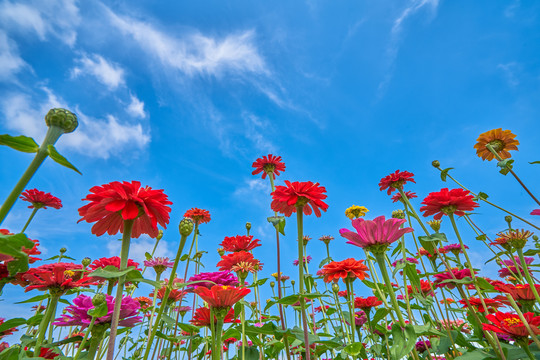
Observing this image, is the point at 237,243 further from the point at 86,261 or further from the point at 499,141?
the point at 499,141

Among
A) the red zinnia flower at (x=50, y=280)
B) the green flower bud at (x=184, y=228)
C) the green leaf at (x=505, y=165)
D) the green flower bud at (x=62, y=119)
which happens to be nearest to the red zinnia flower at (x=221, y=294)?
the green flower bud at (x=184, y=228)

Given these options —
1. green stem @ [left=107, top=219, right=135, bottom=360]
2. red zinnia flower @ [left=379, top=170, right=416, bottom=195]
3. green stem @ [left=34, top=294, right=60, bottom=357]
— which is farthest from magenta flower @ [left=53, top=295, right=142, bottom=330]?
red zinnia flower @ [left=379, top=170, right=416, bottom=195]

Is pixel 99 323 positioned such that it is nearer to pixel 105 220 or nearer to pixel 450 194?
pixel 105 220

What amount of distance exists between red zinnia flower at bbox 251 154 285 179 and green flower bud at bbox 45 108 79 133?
2.82 metres

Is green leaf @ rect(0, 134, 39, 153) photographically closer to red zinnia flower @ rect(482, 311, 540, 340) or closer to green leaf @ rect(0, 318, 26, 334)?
green leaf @ rect(0, 318, 26, 334)

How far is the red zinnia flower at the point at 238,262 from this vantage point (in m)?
2.65

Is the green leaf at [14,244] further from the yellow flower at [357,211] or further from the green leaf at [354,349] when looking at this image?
the yellow flower at [357,211]

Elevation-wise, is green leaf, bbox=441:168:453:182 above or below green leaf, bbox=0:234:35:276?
above

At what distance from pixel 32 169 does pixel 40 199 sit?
359 cm

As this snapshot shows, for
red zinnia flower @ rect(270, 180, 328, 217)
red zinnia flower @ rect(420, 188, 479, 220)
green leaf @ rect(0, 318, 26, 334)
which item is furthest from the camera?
red zinnia flower @ rect(420, 188, 479, 220)

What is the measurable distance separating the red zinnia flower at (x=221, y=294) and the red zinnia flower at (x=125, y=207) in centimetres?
52

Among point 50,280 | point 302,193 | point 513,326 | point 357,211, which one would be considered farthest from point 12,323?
point 357,211

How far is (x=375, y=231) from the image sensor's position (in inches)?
76.2

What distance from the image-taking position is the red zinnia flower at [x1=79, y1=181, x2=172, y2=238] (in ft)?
5.11
